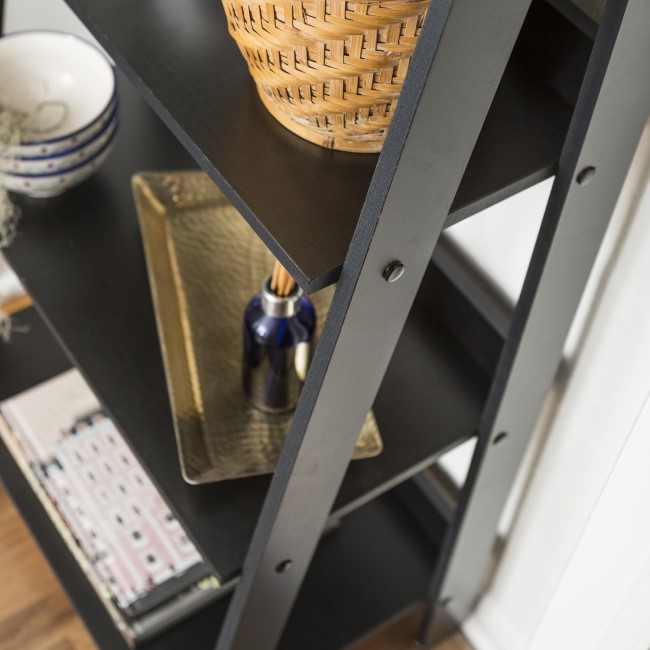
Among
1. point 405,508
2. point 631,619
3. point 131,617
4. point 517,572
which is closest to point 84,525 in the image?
point 131,617

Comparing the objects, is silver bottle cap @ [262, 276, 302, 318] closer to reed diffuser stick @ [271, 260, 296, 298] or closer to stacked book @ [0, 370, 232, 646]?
reed diffuser stick @ [271, 260, 296, 298]

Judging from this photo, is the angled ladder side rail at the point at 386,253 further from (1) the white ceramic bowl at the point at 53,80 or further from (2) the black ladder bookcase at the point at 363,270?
(1) the white ceramic bowl at the point at 53,80

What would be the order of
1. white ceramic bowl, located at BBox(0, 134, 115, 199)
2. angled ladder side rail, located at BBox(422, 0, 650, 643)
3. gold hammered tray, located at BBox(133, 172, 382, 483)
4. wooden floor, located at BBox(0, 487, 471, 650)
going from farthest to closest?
wooden floor, located at BBox(0, 487, 471, 650)
white ceramic bowl, located at BBox(0, 134, 115, 199)
gold hammered tray, located at BBox(133, 172, 382, 483)
angled ladder side rail, located at BBox(422, 0, 650, 643)

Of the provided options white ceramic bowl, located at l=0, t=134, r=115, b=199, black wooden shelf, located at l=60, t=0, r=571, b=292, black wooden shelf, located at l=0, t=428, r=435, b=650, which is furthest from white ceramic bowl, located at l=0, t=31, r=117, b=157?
black wooden shelf, located at l=0, t=428, r=435, b=650

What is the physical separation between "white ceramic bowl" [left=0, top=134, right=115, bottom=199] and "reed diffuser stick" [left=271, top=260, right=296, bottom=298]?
0.98 feet

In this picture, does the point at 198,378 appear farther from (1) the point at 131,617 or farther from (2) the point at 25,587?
(2) the point at 25,587

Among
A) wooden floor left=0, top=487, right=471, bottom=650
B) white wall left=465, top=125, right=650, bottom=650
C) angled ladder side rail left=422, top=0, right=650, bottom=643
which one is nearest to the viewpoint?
angled ladder side rail left=422, top=0, right=650, bottom=643

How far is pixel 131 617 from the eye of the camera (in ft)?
3.54

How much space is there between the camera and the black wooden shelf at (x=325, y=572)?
1117 mm

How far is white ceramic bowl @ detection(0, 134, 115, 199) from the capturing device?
97cm

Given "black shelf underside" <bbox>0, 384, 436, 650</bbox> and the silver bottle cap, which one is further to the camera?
"black shelf underside" <bbox>0, 384, 436, 650</bbox>

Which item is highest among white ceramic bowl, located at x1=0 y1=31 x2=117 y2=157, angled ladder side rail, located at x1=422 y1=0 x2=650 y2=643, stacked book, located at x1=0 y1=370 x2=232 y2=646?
A: white ceramic bowl, located at x1=0 y1=31 x2=117 y2=157

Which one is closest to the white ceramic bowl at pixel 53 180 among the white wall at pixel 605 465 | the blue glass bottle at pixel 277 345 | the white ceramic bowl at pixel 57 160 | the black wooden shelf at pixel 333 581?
the white ceramic bowl at pixel 57 160

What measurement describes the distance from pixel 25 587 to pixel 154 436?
1.84 feet
